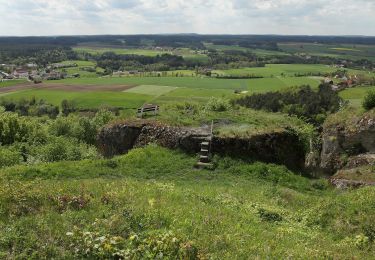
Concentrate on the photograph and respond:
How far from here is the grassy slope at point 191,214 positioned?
29.2ft

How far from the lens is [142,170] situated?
60.7 ft

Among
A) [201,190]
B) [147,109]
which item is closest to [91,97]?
[147,109]

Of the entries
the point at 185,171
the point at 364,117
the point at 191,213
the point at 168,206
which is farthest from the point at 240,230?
the point at 364,117

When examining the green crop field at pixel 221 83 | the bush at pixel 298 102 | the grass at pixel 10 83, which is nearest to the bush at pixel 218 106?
the bush at pixel 298 102

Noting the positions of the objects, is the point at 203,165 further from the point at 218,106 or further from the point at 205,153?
the point at 218,106

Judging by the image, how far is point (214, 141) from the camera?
20594 mm

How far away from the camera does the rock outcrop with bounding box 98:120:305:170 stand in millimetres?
20547

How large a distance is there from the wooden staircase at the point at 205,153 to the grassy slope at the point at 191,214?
3.13 ft

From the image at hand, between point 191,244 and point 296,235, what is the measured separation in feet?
13.9

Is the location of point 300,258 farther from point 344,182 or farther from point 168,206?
point 344,182

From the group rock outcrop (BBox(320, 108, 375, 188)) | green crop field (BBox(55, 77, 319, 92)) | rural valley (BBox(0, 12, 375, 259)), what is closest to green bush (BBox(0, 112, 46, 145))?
rural valley (BBox(0, 12, 375, 259))

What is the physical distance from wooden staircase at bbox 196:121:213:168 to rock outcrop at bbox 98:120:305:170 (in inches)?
9.6

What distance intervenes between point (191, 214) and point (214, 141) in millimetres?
9862

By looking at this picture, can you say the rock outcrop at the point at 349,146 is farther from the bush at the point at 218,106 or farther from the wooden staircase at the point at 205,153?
the bush at the point at 218,106
